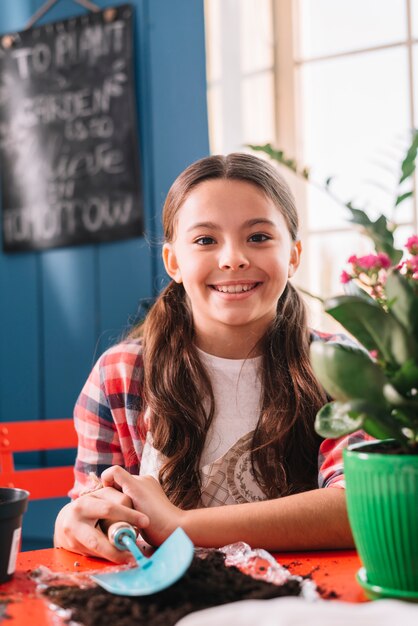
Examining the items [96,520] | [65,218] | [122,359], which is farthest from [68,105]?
[96,520]

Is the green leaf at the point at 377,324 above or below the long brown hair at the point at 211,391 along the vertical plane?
above

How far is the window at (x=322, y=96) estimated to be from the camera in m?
2.21

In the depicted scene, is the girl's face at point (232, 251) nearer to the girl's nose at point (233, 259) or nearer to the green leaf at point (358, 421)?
the girl's nose at point (233, 259)

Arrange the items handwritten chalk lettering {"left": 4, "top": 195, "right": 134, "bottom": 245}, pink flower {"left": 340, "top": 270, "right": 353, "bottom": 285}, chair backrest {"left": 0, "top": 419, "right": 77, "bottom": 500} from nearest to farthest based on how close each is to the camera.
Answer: pink flower {"left": 340, "top": 270, "right": 353, "bottom": 285}
chair backrest {"left": 0, "top": 419, "right": 77, "bottom": 500}
handwritten chalk lettering {"left": 4, "top": 195, "right": 134, "bottom": 245}

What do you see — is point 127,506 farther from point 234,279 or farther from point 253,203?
point 253,203

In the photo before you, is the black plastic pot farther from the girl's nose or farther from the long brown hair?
the girl's nose

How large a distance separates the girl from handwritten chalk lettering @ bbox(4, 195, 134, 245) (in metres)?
1.00

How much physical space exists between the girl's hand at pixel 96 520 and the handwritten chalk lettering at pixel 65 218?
156 cm

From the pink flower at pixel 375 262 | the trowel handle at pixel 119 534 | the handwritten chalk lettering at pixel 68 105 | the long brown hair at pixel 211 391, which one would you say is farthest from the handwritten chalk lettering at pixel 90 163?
the pink flower at pixel 375 262

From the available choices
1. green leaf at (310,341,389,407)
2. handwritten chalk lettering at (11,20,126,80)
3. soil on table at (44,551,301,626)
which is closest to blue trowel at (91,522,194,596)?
soil on table at (44,551,301,626)

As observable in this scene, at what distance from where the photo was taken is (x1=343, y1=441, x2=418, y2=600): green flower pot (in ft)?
2.29

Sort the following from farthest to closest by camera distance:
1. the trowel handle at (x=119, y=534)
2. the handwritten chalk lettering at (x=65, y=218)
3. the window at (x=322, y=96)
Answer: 1. the handwritten chalk lettering at (x=65, y=218)
2. the window at (x=322, y=96)
3. the trowel handle at (x=119, y=534)

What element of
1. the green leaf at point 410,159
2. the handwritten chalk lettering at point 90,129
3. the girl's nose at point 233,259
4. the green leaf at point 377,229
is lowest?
the girl's nose at point 233,259

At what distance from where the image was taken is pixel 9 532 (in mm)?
838
